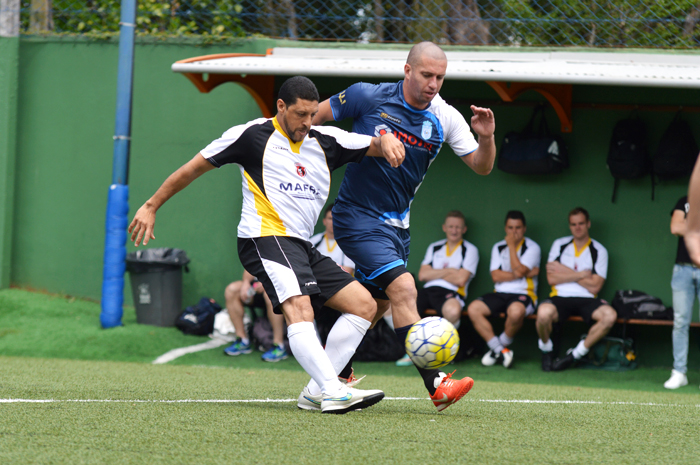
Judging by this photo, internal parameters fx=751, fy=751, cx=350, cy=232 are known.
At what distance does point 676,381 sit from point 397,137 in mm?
4527

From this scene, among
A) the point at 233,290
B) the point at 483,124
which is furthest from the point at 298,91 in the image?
the point at 233,290

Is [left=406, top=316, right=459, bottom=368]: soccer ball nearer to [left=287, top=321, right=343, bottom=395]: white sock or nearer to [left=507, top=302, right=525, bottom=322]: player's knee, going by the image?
[left=287, top=321, right=343, bottom=395]: white sock

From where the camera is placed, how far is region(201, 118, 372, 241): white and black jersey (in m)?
4.24

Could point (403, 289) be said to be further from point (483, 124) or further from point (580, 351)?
point (580, 351)

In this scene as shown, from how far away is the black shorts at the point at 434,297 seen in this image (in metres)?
8.39

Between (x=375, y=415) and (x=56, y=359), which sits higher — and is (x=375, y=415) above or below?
above

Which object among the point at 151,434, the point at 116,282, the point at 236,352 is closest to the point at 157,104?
the point at 116,282

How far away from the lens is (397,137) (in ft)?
15.2

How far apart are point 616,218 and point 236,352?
4693mm

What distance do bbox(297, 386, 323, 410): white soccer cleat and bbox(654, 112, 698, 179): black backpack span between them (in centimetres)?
571

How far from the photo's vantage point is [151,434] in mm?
→ 3289

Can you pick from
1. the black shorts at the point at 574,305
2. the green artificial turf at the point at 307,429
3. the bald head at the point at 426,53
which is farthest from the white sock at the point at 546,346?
the bald head at the point at 426,53

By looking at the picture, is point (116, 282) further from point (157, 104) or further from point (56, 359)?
point (157, 104)

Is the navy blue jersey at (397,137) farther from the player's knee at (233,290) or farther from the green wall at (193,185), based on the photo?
the green wall at (193,185)
